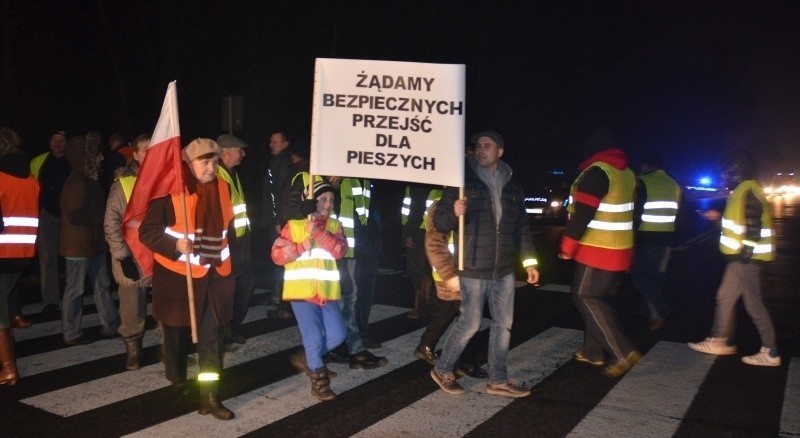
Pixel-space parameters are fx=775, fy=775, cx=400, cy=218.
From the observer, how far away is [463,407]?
5.54 meters

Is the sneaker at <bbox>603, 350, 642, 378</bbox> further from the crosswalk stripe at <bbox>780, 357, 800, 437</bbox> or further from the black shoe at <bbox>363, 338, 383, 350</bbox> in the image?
the black shoe at <bbox>363, 338, 383, 350</bbox>

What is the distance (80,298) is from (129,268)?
1.55m

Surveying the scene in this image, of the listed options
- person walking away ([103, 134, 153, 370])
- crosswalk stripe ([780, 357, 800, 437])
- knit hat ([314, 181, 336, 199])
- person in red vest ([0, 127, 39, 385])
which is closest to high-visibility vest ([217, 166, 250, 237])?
person walking away ([103, 134, 153, 370])

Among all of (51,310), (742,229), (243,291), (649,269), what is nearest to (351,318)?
(243,291)

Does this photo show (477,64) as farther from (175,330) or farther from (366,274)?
(175,330)

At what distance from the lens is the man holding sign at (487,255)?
5.68 m

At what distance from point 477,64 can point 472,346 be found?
25921mm

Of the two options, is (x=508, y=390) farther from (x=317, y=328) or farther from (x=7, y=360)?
(x=7, y=360)

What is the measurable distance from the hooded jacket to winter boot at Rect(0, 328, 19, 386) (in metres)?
3.38

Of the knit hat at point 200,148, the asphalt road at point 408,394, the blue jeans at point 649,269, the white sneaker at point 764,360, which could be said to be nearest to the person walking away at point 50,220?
the asphalt road at point 408,394

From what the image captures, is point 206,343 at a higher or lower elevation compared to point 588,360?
higher

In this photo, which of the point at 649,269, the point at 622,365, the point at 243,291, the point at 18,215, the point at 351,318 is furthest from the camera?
the point at 649,269

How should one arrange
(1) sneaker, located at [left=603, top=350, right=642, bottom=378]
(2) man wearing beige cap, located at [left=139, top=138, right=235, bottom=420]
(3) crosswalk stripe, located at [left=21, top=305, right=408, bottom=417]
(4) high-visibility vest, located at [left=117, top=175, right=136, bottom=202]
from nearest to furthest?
(2) man wearing beige cap, located at [left=139, top=138, right=235, bottom=420]
(3) crosswalk stripe, located at [left=21, top=305, right=408, bottom=417]
(1) sneaker, located at [left=603, top=350, right=642, bottom=378]
(4) high-visibility vest, located at [left=117, top=175, right=136, bottom=202]

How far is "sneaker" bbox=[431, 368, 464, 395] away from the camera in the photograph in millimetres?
5828
